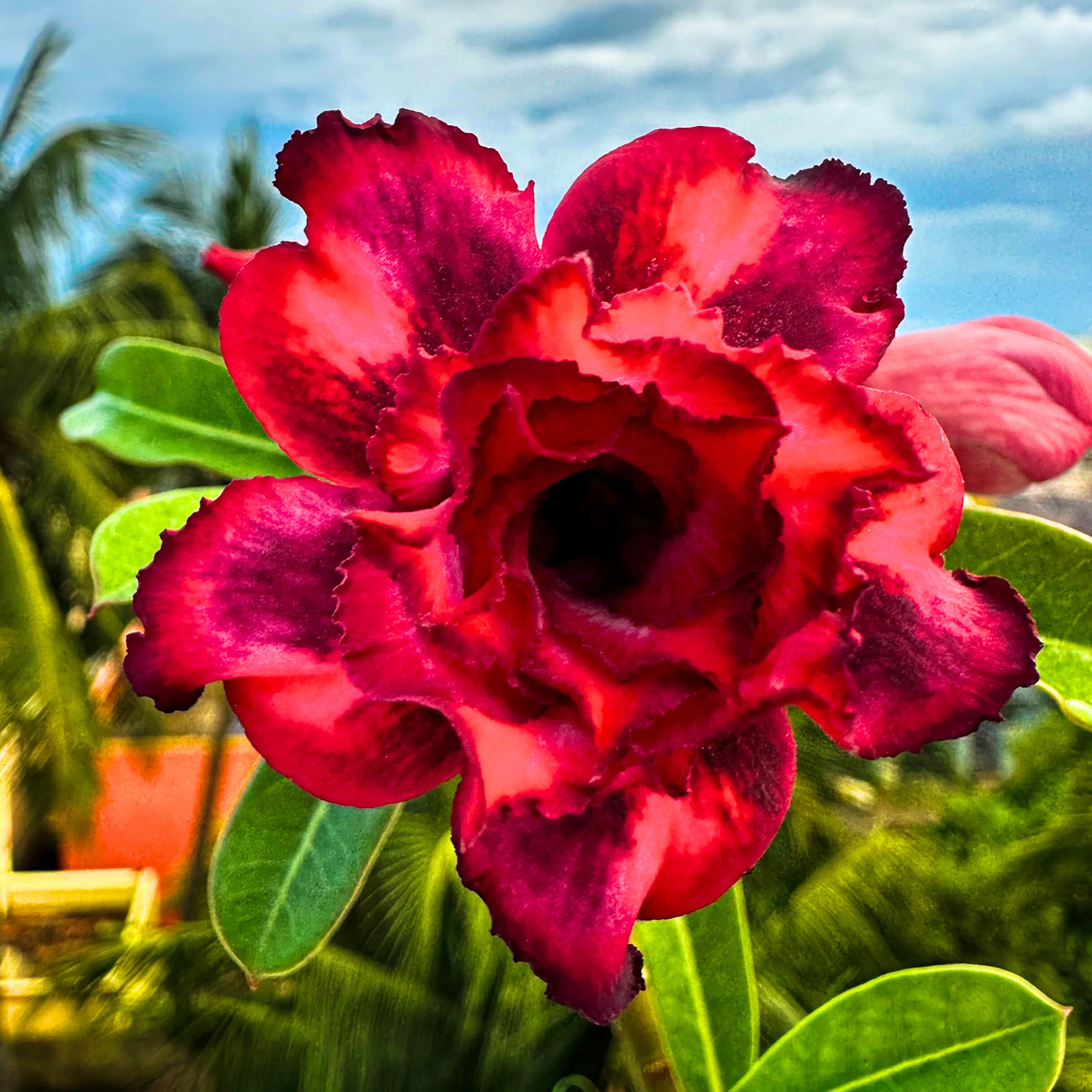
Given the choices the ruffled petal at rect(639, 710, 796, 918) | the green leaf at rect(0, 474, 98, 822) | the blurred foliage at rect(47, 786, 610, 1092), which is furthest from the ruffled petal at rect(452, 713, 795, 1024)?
the green leaf at rect(0, 474, 98, 822)

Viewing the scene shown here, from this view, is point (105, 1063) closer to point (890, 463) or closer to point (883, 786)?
point (883, 786)

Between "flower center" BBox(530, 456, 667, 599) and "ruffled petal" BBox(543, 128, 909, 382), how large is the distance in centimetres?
4

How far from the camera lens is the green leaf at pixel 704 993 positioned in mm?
378

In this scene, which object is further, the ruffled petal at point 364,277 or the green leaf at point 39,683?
the green leaf at point 39,683

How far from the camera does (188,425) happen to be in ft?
1.21

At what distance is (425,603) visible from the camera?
188mm

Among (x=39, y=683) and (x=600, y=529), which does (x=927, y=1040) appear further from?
(x=39, y=683)

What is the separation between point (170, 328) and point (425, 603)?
12.3ft

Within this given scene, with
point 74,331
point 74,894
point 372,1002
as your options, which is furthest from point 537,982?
point 74,331

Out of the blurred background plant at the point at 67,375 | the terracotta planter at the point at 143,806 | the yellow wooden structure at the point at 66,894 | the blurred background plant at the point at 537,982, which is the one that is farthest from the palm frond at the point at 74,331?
the blurred background plant at the point at 537,982

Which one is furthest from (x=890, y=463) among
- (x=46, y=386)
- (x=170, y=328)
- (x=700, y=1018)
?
(x=46, y=386)

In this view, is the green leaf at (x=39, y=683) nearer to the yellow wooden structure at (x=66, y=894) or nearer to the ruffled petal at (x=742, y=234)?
the yellow wooden structure at (x=66, y=894)

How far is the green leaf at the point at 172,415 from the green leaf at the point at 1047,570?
208 mm

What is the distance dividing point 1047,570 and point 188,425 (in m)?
→ 0.27
